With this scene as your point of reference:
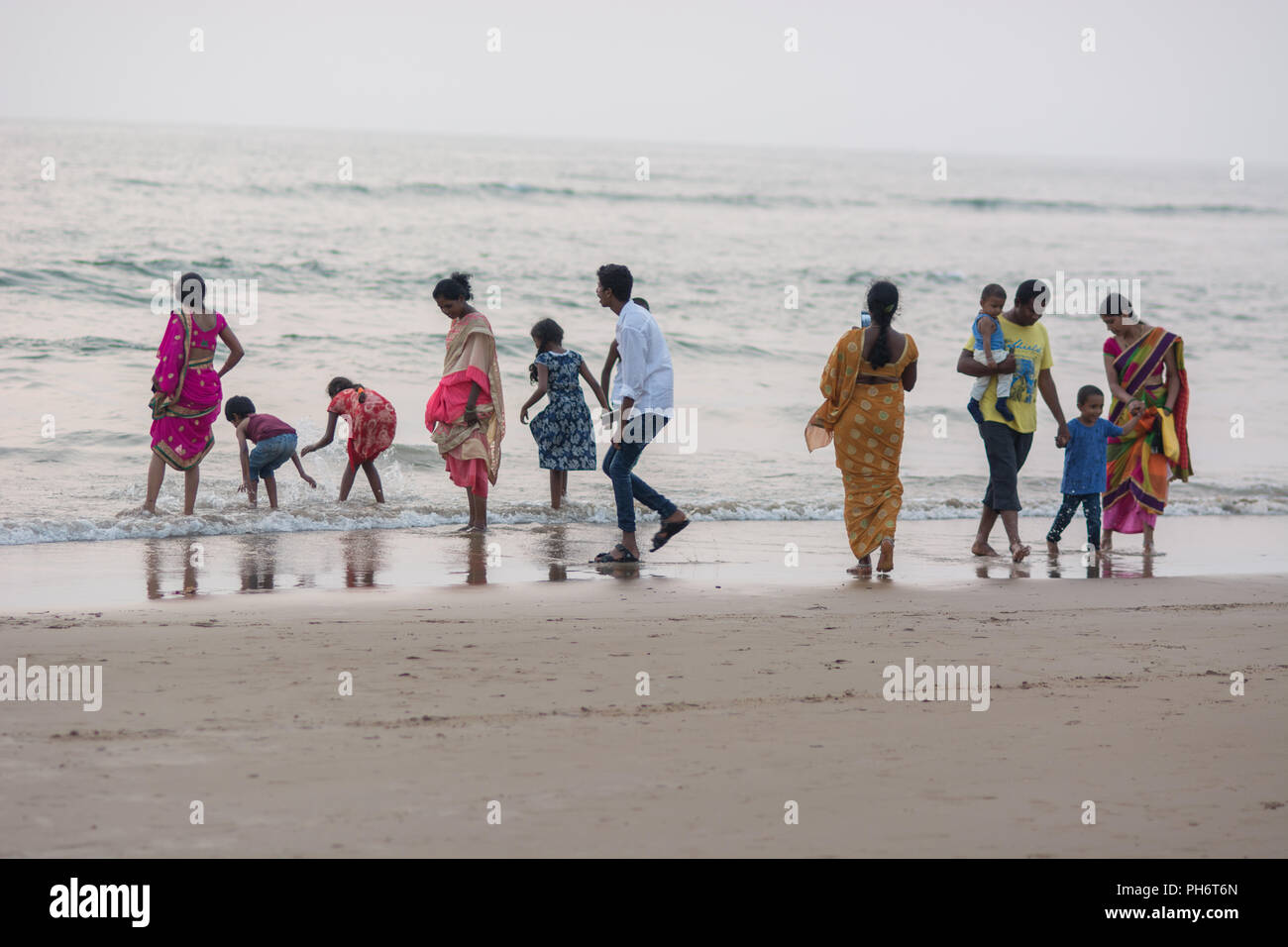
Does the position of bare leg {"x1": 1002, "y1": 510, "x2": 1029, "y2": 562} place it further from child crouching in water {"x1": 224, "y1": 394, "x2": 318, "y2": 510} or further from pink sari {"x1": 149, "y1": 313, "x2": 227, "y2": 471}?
pink sari {"x1": 149, "y1": 313, "x2": 227, "y2": 471}

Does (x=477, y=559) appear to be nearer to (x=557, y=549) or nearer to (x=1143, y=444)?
(x=557, y=549)

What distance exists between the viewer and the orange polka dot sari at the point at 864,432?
6.57 m

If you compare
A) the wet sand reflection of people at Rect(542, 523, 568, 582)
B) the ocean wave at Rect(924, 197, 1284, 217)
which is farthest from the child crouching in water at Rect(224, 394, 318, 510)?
the ocean wave at Rect(924, 197, 1284, 217)

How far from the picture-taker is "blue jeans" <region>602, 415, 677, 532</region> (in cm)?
689

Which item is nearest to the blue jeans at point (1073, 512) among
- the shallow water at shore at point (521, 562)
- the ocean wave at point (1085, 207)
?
the shallow water at shore at point (521, 562)

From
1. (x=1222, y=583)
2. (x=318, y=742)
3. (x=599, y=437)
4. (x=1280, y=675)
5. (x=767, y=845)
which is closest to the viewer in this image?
(x=767, y=845)

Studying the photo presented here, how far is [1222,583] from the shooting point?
673cm

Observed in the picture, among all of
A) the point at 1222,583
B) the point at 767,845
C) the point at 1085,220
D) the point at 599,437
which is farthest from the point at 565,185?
the point at 767,845

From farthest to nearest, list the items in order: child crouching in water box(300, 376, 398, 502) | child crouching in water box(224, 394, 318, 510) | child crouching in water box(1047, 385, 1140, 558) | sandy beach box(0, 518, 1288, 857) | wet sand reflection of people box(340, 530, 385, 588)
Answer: child crouching in water box(300, 376, 398, 502) < child crouching in water box(224, 394, 318, 510) < child crouching in water box(1047, 385, 1140, 558) < wet sand reflection of people box(340, 530, 385, 588) < sandy beach box(0, 518, 1288, 857)

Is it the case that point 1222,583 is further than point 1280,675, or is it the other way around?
point 1222,583

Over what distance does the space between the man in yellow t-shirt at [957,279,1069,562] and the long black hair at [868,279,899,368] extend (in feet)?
2.62

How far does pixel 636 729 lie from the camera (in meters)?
3.77

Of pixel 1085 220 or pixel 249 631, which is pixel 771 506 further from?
pixel 1085 220
